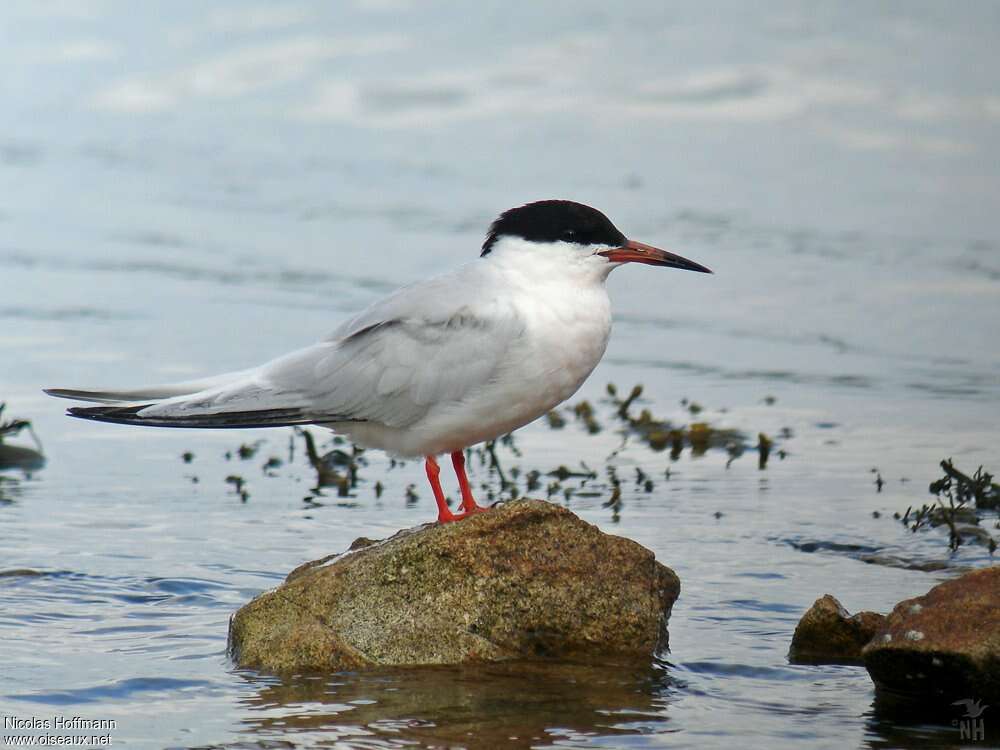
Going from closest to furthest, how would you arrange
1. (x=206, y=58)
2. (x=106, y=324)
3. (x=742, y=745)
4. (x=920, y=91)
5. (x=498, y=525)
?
(x=742, y=745), (x=498, y=525), (x=106, y=324), (x=920, y=91), (x=206, y=58)

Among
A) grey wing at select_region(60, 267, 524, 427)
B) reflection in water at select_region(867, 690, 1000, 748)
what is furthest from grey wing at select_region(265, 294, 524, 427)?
reflection in water at select_region(867, 690, 1000, 748)

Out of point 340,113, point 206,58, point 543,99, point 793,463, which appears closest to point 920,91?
point 543,99

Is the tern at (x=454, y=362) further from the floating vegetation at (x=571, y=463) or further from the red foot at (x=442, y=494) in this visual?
the floating vegetation at (x=571, y=463)

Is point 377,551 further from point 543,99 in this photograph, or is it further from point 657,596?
point 543,99

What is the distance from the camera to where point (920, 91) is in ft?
52.4

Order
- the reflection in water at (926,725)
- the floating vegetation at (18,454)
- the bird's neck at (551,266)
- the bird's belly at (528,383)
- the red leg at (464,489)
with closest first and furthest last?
1. the reflection in water at (926,725)
2. the bird's belly at (528,383)
3. the bird's neck at (551,266)
4. the red leg at (464,489)
5. the floating vegetation at (18,454)

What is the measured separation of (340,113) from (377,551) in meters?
12.6

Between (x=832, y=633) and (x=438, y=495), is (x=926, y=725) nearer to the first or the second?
(x=832, y=633)

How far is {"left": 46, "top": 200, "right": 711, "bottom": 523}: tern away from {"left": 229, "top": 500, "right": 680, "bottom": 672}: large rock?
0.22m

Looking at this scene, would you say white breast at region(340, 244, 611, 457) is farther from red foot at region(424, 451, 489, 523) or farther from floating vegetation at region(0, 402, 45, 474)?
floating vegetation at region(0, 402, 45, 474)

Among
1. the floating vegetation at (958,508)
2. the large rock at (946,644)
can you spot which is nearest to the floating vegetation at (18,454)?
the floating vegetation at (958,508)

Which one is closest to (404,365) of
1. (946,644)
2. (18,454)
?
(946,644)

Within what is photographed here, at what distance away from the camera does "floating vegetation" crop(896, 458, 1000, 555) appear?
6.38m

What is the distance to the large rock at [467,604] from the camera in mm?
4910
